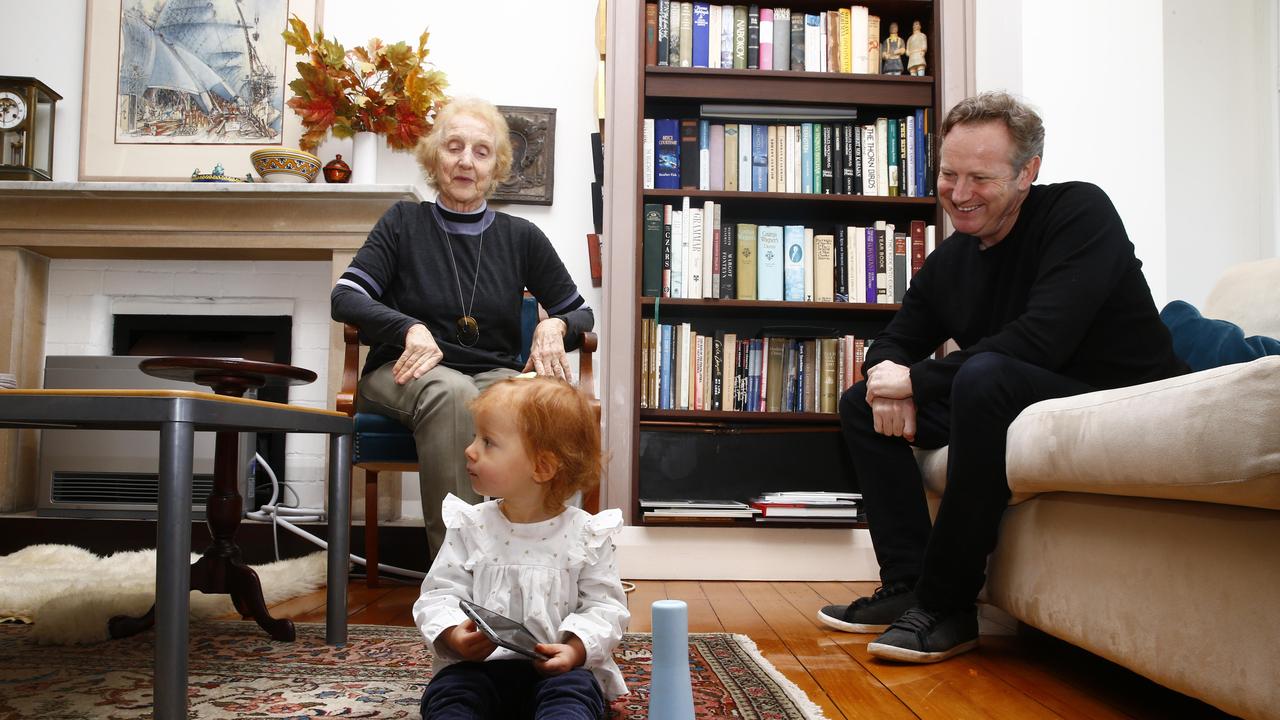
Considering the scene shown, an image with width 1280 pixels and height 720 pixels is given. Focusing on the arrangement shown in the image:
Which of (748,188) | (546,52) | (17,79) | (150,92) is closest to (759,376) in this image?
(748,188)

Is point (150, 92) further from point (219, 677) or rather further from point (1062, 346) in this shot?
point (1062, 346)

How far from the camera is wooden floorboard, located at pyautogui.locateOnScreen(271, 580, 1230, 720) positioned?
1261 millimetres

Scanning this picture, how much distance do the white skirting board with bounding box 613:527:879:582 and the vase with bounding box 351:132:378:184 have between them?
144 cm

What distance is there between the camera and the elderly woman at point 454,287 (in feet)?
6.58

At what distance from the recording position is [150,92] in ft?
10.9

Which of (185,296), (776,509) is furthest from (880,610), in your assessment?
(185,296)

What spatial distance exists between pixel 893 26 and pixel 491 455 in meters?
2.26

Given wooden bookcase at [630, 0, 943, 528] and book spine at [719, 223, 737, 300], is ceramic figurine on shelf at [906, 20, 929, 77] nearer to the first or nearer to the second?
wooden bookcase at [630, 0, 943, 528]

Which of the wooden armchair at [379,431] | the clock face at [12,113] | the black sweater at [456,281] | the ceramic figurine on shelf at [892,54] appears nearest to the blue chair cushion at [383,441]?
the wooden armchair at [379,431]

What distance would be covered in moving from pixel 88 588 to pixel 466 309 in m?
0.99

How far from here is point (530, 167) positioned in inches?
127

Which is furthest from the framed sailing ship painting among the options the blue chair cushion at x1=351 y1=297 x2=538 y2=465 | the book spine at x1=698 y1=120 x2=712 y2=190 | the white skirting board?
the white skirting board

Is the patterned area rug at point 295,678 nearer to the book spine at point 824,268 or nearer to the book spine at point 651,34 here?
the book spine at point 824,268

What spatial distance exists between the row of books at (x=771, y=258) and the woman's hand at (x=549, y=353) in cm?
68
